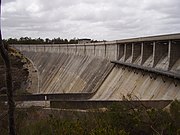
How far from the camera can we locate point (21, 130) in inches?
351

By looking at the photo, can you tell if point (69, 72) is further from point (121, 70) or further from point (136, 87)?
point (136, 87)

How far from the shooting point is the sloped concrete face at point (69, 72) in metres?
33.0

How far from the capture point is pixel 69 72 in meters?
45.8

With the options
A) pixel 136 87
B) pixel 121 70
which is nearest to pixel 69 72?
pixel 121 70

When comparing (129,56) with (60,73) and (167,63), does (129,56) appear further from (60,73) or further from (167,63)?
(60,73)

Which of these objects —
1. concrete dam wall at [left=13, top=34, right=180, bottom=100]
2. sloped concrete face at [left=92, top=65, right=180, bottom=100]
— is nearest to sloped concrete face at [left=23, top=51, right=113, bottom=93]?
concrete dam wall at [left=13, top=34, right=180, bottom=100]

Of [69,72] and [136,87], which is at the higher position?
[136,87]

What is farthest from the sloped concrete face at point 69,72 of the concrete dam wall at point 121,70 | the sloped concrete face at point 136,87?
the sloped concrete face at point 136,87

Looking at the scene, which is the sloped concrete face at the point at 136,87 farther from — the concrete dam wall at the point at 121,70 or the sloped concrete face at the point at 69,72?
the sloped concrete face at the point at 69,72

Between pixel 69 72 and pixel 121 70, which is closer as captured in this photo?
pixel 121 70

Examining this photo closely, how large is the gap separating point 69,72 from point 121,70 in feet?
60.5

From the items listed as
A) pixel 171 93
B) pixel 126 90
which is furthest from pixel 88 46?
pixel 171 93

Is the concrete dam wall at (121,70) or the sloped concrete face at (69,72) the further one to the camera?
the sloped concrete face at (69,72)

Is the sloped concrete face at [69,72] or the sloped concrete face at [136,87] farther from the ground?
the sloped concrete face at [136,87]
